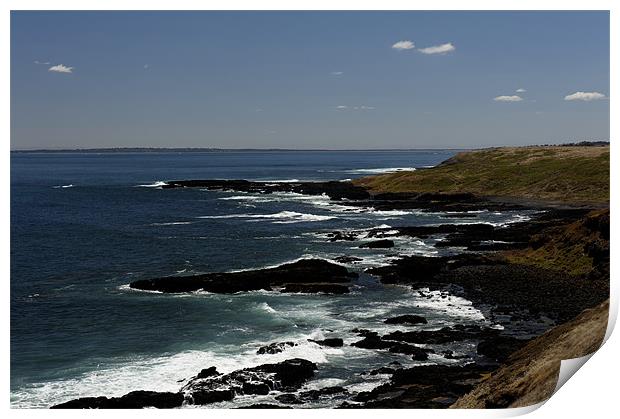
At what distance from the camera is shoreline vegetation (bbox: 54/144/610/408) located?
22.6 metres

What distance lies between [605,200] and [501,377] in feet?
241

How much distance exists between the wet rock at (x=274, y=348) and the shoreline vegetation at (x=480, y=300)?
10 cm

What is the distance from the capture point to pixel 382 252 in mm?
57125

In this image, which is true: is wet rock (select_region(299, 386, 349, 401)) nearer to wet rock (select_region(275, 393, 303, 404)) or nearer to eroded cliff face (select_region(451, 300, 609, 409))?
wet rock (select_region(275, 393, 303, 404))

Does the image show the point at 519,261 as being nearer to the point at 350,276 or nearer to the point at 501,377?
the point at 350,276

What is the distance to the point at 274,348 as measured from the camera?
29.8m

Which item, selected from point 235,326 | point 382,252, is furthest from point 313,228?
point 235,326

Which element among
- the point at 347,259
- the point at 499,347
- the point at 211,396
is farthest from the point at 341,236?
the point at 211,396

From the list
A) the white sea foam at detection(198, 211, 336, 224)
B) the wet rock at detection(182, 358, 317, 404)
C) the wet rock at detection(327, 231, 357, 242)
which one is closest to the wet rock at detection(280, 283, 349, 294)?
the wet rock at detection(182, 358, 317, 404)

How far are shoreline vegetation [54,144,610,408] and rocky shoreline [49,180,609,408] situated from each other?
3.0 inches

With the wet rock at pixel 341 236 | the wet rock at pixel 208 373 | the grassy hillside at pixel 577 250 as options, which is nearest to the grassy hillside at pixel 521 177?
the wet rock at pixel 341 236

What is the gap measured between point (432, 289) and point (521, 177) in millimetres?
73567

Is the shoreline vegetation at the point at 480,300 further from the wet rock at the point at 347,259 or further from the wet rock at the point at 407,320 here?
the wet rock at the point at 347,259

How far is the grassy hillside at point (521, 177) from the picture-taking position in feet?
309
